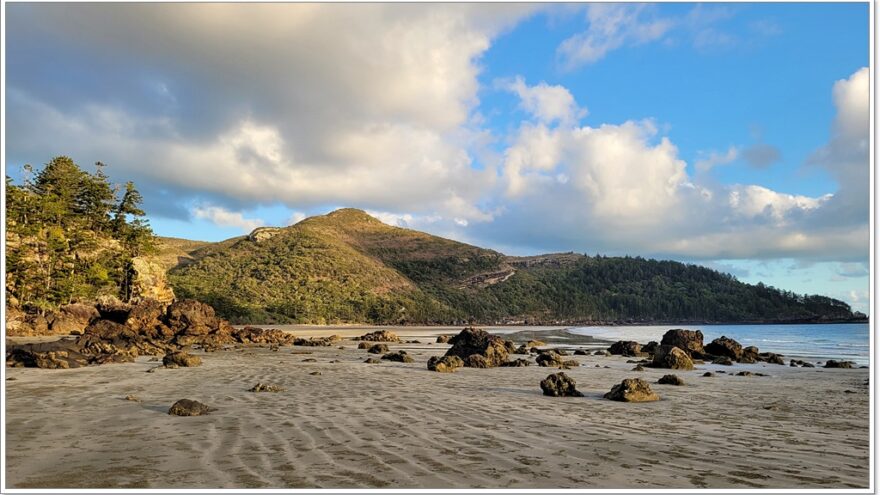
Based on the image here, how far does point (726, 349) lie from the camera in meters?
27.4

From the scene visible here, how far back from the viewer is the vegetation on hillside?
1614 inches

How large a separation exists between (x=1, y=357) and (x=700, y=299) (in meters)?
180

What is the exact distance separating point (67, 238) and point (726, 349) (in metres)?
54.0

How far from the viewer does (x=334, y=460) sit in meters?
6.07

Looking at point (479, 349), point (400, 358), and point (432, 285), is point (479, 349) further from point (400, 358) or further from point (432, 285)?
point (432, 285)

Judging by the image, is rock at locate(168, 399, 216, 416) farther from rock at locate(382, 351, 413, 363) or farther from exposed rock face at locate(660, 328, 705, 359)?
exposed rock face at locate(660, 328, 705, 359)

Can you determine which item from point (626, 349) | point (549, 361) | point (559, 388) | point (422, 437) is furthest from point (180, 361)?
point (626, 349)

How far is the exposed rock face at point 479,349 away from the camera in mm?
21630

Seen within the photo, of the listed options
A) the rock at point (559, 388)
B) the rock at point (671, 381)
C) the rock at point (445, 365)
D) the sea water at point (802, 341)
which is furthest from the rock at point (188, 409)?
the sea water at point (802, 341)

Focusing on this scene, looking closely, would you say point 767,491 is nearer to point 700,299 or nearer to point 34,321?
point 34,321

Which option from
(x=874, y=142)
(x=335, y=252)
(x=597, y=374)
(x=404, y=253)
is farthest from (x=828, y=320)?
(x=874, y=142)

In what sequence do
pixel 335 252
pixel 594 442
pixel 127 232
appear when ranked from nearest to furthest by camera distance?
pixel 594 442
pixel 127 232
pixel 335 252

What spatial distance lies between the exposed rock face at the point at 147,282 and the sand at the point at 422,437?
132 ft

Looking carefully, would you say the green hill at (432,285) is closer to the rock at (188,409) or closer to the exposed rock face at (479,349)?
the exposed rock face at (479,349)
